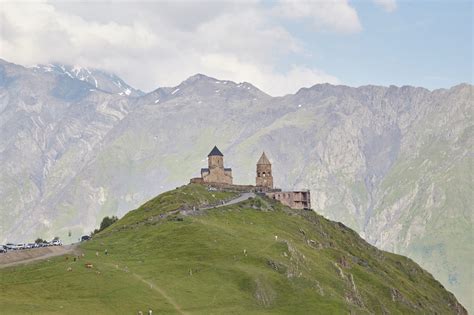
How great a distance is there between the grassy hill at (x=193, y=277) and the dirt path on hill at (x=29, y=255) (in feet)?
15.2

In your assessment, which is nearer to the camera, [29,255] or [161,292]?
[161,292]

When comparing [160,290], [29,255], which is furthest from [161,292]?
[29,255]

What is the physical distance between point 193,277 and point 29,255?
39.1m

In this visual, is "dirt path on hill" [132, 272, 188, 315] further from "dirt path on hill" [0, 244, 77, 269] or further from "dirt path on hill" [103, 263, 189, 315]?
"dirt path on hill" [0, 244, 77, 269]

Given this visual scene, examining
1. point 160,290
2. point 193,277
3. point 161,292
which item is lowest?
point 161,292

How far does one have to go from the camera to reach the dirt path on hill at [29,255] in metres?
144

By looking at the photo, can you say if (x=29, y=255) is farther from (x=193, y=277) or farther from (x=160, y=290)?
(x=160, y=290)

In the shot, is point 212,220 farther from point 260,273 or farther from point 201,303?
point 201,303

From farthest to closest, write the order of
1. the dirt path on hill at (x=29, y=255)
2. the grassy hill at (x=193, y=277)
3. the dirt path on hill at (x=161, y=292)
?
the dirt path on hill at (x=29, y=255)
the dirt path on hill at (x=161, y=292)
the grassy hill at (x=193, y=277)

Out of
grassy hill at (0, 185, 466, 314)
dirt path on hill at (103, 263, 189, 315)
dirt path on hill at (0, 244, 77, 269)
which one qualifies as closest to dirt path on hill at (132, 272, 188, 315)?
dirt path on hill at (103, 263, 189, 315)

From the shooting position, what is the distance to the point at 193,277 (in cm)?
13838

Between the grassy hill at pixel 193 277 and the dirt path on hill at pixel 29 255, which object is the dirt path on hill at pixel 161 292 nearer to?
the grassy hill at pixel 193 277

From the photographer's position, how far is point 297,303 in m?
138

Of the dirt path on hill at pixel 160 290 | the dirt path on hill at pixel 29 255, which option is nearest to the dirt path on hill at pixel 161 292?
the dirt path on hill at pixel 160 290
